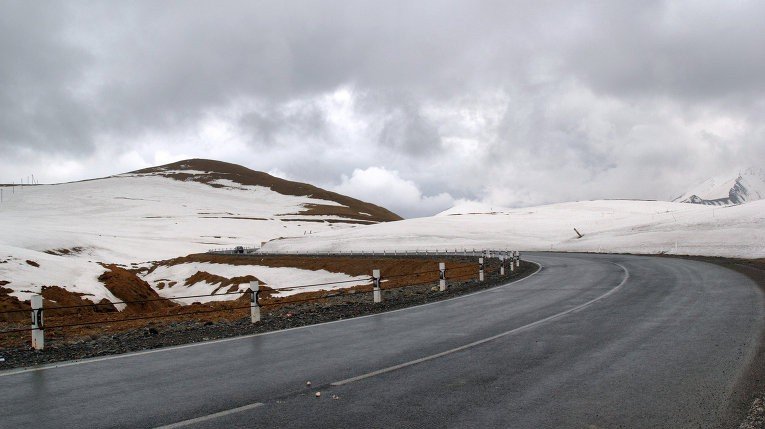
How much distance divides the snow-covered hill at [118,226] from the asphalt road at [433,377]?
2197cm

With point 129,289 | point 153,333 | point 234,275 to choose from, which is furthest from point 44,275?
point 234,275

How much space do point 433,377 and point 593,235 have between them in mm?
70311

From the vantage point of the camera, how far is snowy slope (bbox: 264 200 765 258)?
5203 cm

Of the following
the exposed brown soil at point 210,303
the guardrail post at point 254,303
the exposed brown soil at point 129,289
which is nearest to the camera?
the guardrail post at point 254,303

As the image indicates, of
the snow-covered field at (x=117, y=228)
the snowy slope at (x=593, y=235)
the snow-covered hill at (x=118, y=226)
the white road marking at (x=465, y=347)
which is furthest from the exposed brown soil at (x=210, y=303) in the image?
the snowy slope at (x=593, y=235)

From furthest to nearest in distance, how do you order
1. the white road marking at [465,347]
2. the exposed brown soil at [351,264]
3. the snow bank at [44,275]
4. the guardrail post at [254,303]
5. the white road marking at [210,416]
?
the exposed brown soil at [351,264] < the snow bank at [44,275] < the guardrail post at [254,303] < the white road marking at [465,347] < the white road marking at [210,416]

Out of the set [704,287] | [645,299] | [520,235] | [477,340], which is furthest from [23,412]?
[520,235]

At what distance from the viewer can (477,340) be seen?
1116cm

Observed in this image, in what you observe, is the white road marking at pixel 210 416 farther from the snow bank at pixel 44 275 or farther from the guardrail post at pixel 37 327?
the snow bank at pixel 44 275

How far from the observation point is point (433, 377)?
8.16m

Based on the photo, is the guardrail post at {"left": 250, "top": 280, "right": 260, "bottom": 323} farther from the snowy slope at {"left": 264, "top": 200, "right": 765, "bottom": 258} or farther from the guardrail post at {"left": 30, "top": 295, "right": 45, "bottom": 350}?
the snowy slope at {"left": 264, "top": 200, "right": 765, "bottom": 258}

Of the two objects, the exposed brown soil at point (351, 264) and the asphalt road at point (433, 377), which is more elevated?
the exposed brown soil at point (351, 264)

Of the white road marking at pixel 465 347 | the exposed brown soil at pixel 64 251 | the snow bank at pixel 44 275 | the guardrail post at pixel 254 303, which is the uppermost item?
the exposed brown soil at pixel 64 251

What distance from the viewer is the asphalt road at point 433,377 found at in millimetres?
6379
